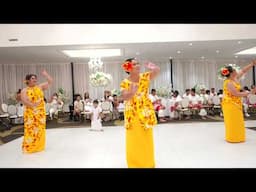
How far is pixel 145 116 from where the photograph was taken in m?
4.32

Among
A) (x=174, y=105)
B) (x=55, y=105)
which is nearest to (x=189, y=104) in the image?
(x=174, y=105)

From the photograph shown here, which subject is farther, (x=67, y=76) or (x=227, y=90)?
(x=67, y=76)

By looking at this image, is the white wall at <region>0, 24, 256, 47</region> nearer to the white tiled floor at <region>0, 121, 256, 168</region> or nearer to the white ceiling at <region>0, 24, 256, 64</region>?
the white ceiling at <region>0, 24, 256, 64</region>

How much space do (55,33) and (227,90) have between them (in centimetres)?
668

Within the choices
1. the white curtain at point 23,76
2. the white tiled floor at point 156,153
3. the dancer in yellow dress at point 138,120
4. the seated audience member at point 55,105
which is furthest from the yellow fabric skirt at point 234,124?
the white curtain at point 23,76

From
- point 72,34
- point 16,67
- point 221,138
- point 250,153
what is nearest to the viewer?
point 250,153

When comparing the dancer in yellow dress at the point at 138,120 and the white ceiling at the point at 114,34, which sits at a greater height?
the white ceiling at the point at 114,34

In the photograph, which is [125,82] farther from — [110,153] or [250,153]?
[250,153]

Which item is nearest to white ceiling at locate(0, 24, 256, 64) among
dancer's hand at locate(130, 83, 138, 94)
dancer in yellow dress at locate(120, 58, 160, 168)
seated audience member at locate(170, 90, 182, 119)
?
seated audience member at locate(170, 90, 182, 119)

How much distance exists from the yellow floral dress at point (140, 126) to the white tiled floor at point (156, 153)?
60cm

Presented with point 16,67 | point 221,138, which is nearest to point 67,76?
point 16,67

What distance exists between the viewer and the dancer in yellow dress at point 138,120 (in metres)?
4.33

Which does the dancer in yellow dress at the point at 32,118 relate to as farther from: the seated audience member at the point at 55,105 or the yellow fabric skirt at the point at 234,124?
the seated audience member at the point at 55,105

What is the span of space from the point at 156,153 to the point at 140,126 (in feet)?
5.60
